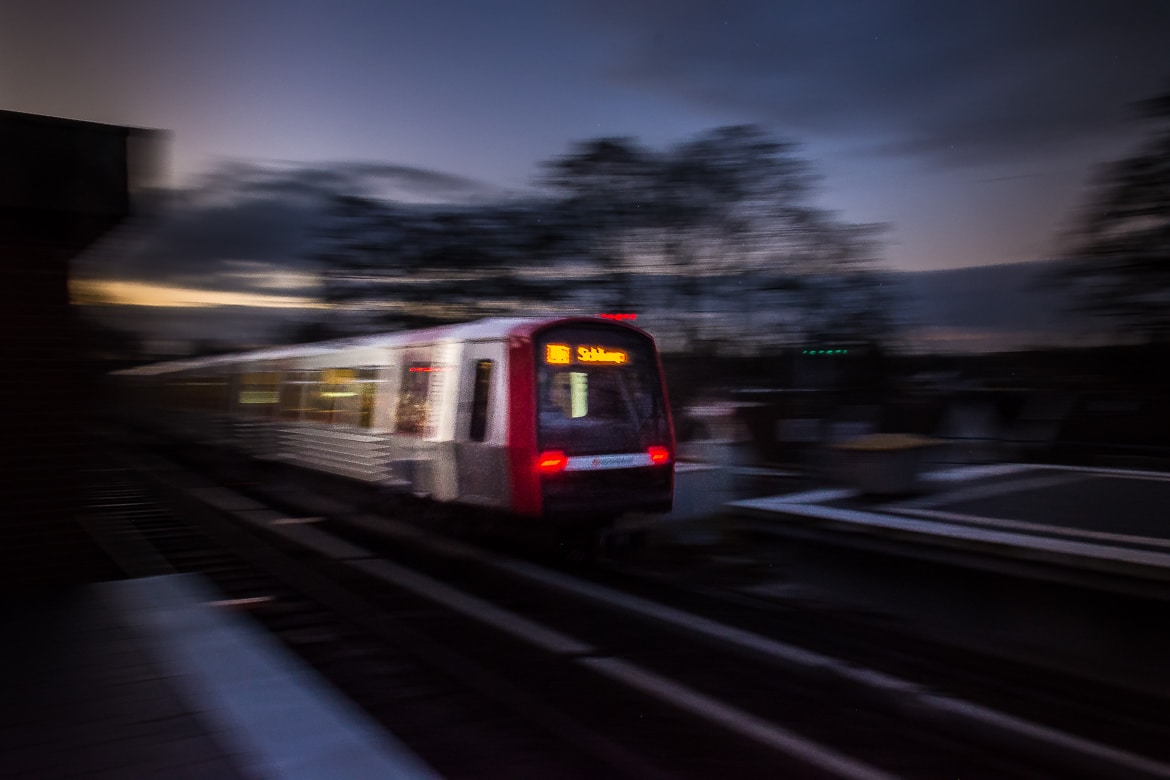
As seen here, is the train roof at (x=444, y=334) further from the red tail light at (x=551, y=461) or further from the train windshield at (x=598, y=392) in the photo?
the red tail light at (x=551, y=461)

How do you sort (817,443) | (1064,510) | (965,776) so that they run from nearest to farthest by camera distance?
(965,776)
(1064,510)
(817,443)

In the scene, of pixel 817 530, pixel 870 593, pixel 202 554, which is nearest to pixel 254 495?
pixel 202 554

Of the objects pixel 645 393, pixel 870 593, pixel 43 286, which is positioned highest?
pixel 43 286

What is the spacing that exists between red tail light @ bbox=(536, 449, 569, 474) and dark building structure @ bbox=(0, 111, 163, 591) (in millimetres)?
4092

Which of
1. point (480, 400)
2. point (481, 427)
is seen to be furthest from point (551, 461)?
point (480, 400)

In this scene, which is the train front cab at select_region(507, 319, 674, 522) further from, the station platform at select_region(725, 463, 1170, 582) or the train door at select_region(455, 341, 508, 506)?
the station platform at select_region(725, 463, 1170, 582)

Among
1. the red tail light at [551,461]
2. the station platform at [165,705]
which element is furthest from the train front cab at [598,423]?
the station platform at [165,705]

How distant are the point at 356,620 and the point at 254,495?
955cm

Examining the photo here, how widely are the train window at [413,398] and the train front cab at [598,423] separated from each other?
2204mm

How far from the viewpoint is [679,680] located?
5.54m

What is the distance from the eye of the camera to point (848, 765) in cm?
422

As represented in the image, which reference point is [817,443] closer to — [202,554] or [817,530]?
[817,530]

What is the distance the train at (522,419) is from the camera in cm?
920

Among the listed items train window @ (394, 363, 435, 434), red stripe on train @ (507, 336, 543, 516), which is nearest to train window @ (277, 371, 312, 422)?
train window @ (394, 363, 435, 434)
